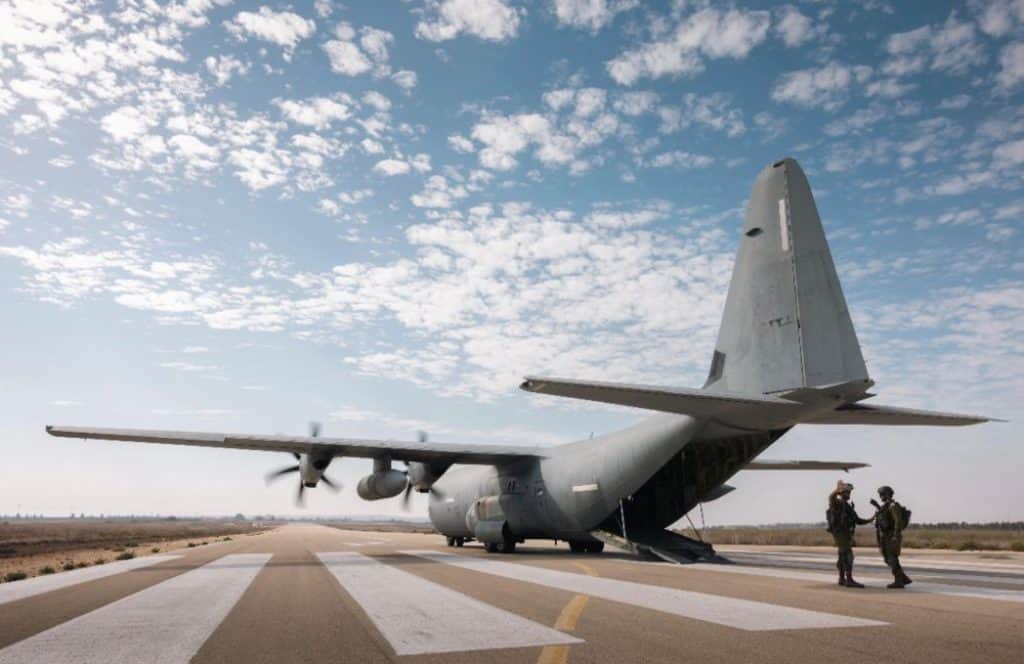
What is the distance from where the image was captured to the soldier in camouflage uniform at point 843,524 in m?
11.2

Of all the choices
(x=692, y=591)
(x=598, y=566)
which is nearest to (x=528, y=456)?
(x=598, y=566)

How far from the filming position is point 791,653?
18.9 ft

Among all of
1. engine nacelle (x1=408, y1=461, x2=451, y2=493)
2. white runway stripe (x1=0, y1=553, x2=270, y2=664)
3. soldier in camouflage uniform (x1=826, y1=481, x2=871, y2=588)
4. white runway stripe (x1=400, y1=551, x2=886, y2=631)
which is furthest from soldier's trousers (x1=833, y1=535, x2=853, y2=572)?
engine nacelle (x1=408, y1=461, x2=451, y2=493)

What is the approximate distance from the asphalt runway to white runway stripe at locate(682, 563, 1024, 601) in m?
0.03

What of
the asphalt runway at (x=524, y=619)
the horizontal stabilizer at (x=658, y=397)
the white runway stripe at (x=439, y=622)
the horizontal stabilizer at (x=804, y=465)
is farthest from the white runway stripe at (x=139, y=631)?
the horizontal stabilizer at (x=804, y=465)

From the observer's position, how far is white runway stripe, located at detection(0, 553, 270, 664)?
620cm

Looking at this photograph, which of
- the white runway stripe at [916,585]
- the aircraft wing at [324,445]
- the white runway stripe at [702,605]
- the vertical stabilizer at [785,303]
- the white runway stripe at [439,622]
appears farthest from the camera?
the aircraft wing at [324,445]

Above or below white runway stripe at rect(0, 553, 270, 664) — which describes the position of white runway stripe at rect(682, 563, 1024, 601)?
above

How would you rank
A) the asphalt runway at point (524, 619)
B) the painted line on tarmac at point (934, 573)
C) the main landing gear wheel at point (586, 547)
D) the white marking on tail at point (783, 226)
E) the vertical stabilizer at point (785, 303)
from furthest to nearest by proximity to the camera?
1. the main landing gear wheel at point (586, 547)
2. the white marking on tail at point (783, 226)
3. the vertical stabilizer at point (785, 303)
4. the painted line on tarmac at point (934, 573)
5. the asphalt runway at point (524, 619)

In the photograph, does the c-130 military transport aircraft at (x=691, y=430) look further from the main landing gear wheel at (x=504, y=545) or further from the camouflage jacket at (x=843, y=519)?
the camouflage jacket at (x=843, y=519)

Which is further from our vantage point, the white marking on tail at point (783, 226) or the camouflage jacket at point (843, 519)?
the white marking on tail at point (783, 226)

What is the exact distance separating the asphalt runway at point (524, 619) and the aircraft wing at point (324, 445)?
8.48 m

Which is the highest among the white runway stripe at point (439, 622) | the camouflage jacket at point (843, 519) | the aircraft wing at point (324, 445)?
the aircraft wing at point (324, 445)

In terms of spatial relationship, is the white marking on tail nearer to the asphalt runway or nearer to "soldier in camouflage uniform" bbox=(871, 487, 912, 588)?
"soldier in camouflage uniform" bbox=(871, 487, 912, 588)
